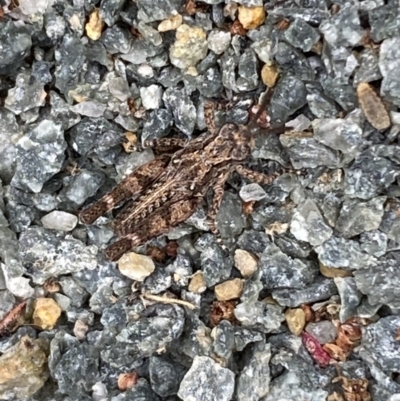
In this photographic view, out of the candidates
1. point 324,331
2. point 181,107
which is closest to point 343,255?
point 324,331

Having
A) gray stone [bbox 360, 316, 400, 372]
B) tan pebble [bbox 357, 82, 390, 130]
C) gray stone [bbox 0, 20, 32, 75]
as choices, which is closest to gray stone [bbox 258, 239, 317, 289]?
gray stone [bbox 360, 316, 400, 372]

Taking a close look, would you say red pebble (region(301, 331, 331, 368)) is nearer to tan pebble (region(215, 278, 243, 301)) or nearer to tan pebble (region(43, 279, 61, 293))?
tan pebble (region(215, 278, 243, 301))

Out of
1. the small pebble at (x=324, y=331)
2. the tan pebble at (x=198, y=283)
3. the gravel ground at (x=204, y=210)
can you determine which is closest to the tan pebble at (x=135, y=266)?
the gravel ground at (x=204, y=210)

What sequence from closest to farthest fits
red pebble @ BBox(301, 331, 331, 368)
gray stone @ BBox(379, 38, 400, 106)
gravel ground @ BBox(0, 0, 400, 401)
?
gray stone @ BBox(379, 38, 400, 106) < gravel ground @ BBox(0, 0, 400, 401) < red pebble @ BBox(301, 331, 331, 368)

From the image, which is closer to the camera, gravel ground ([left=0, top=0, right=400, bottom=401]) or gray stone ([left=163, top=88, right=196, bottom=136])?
gravel ground ([left=0, top=0, right=400, bottom=401])

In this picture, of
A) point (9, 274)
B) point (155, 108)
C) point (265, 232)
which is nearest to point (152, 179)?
point (155, 108)

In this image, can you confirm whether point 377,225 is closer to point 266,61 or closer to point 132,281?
point 266,61

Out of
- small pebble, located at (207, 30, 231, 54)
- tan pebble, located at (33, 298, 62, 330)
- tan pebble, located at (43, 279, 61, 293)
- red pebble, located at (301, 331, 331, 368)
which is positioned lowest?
red pebble, located at (301, 331, 331, 368)
